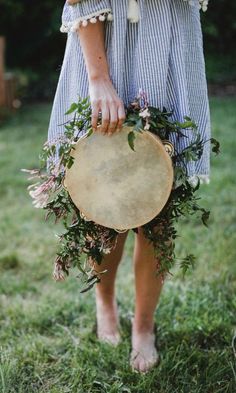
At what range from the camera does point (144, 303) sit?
6.51 feet

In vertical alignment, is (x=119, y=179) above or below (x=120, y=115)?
below

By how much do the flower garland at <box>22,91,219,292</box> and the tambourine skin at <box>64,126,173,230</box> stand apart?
0.14 ft

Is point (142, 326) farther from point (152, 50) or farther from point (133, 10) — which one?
point (133, 10)

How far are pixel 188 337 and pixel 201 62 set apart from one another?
38.4 inches

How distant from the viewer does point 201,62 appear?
173 centimetres

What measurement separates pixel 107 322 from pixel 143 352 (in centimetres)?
21

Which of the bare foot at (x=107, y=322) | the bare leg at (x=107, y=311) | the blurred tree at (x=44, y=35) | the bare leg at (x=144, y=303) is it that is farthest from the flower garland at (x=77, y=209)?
the blurred tree at (x=44, y=35)

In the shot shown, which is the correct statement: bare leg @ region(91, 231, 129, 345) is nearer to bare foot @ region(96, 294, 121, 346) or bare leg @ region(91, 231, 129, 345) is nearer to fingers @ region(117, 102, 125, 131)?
bare foot @ region(96, 294, 121, 346)

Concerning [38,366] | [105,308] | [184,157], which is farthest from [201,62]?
[38,366]

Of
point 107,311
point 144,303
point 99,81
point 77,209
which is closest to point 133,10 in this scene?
point 99,81

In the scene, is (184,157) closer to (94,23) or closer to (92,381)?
(94,23)

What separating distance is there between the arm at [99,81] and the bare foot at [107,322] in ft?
2.68

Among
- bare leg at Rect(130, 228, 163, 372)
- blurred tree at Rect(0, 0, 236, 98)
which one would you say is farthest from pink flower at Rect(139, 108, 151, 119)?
Answer: blurred tree at Rect(0, 0, 236, 98)

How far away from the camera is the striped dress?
5.26 ft
